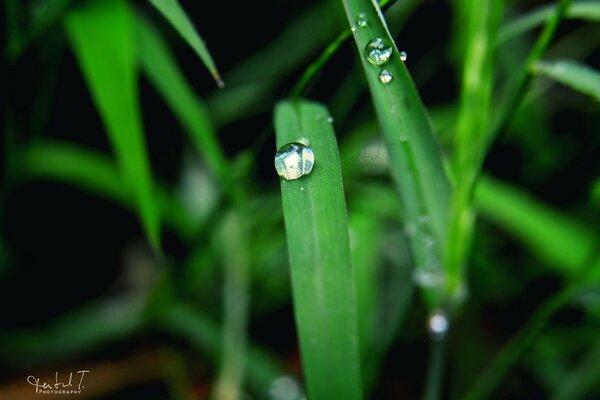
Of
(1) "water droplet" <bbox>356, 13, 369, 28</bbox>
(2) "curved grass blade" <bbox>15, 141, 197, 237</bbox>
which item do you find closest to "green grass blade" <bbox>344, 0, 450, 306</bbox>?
(1) "water droplet" <bbox>356, 13, 369, 28</bbox>

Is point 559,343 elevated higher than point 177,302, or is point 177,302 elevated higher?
point 177,302

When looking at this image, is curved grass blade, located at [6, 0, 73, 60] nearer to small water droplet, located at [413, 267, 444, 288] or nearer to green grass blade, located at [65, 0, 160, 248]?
green grass blade, located at [65, 0, 160, 248]

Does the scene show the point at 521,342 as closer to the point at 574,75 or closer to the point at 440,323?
the point at 440,323

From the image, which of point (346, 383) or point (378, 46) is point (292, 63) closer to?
point (378, 46)

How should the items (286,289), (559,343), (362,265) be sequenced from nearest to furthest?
1. (362,265)
2. (559,343)
3. (286,289)

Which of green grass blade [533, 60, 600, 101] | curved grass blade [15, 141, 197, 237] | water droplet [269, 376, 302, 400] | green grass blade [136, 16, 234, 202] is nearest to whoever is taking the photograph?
green grass blade [533, 60, 600, 101]

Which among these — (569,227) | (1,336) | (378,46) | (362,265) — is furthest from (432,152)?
(1,336)
